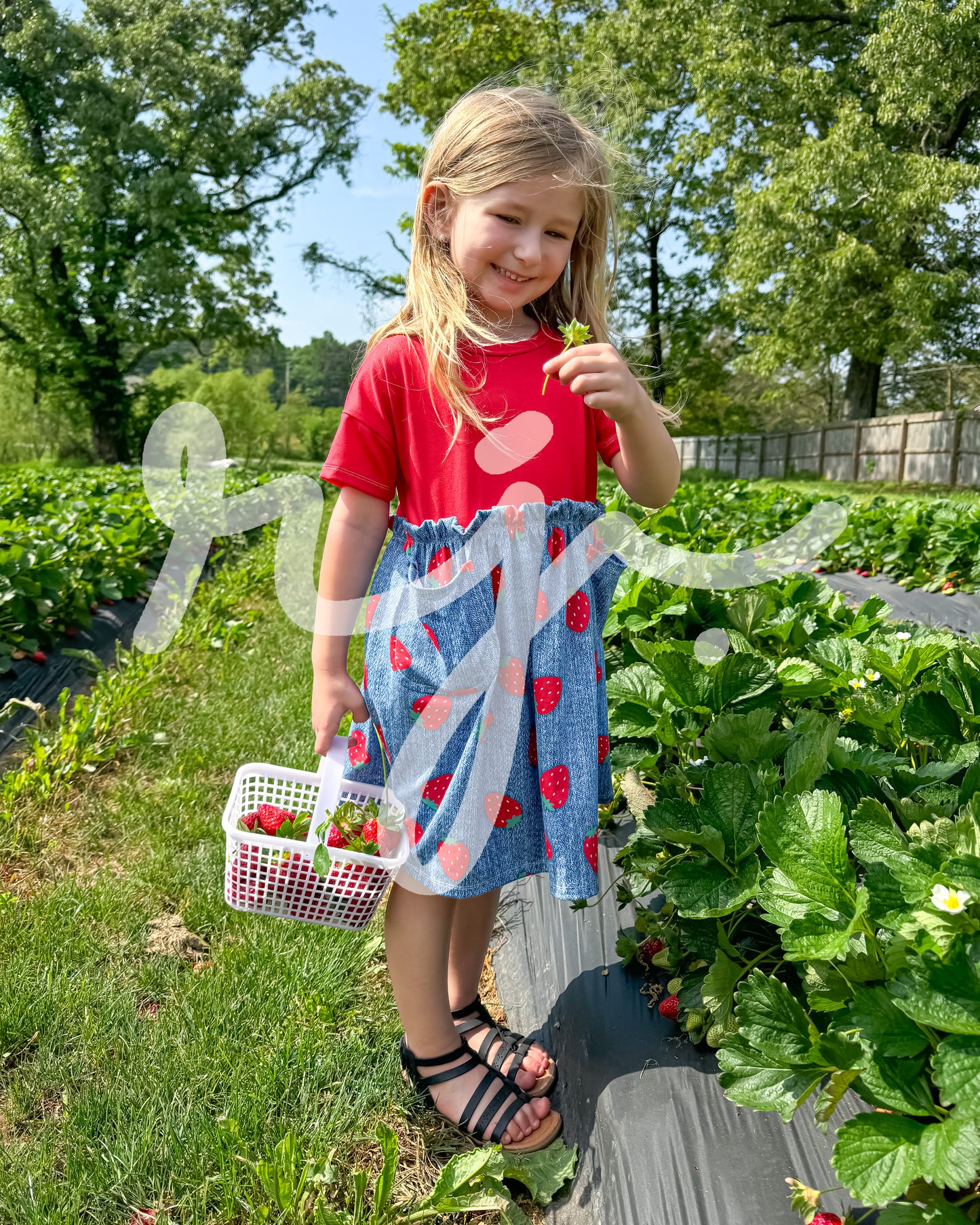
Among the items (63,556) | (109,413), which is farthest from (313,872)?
(109,413)

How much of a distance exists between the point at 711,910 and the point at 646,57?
2353cm

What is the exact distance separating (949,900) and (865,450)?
20.4 metres

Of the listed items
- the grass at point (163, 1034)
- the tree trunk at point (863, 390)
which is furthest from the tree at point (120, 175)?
the grass at point (163, 1034)

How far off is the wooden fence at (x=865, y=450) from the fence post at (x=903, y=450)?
1 centimetres

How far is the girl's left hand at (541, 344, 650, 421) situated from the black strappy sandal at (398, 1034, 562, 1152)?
1151mm

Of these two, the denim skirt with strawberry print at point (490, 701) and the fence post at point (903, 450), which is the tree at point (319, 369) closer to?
the fence post at point (903, 450)

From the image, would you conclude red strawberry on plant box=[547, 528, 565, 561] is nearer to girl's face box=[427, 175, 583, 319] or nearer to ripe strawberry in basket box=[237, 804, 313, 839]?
girl's face box=[427, 175, 583, 319]

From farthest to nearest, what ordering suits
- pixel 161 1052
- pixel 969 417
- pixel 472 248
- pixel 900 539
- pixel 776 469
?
pixel 776 469, pixel 969 417, pixel 900 539, pixel 161 1052, pixel 472 248

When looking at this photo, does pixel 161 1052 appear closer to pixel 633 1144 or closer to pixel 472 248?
pixel 633 1144

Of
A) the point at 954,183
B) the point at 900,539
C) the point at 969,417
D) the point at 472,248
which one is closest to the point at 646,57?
the point at 954,183

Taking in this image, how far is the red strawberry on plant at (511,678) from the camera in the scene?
5.07ft

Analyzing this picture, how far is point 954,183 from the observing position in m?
15.4

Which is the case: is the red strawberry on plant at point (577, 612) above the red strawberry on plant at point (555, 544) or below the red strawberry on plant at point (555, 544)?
below

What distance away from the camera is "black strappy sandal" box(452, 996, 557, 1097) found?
166 centimetres
